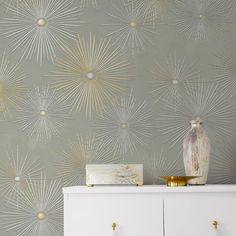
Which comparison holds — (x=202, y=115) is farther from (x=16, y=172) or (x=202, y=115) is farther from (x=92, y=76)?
(x=16, y=172)

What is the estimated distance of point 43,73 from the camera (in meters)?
2.51

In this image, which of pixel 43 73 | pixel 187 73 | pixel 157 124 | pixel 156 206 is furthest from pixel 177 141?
pixel 43 73

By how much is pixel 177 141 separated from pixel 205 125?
0.53 ft

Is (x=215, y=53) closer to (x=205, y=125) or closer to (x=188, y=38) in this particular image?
(x=188, y=38)

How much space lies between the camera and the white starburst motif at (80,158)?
2451 mm

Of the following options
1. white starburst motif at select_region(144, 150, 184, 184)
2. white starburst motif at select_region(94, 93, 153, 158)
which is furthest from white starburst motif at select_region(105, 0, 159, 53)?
white starburst motif at select_region(144, 150, 184, 184)

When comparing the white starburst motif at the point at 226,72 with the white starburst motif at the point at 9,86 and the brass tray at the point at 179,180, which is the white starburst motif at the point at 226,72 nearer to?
the brass tray at the point at 179,180

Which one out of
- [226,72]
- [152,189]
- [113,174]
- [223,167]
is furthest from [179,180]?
[226,72]

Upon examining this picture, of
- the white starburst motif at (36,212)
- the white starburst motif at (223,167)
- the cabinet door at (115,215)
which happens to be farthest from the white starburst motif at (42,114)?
the white starburst motif at (223,167)

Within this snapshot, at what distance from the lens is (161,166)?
2.44 meters

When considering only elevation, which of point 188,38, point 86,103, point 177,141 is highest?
point 188,38

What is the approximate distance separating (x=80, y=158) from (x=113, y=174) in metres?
0.37

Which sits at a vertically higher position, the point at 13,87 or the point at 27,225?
the point at 13,87

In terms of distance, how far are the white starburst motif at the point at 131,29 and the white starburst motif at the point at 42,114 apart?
435 mm
